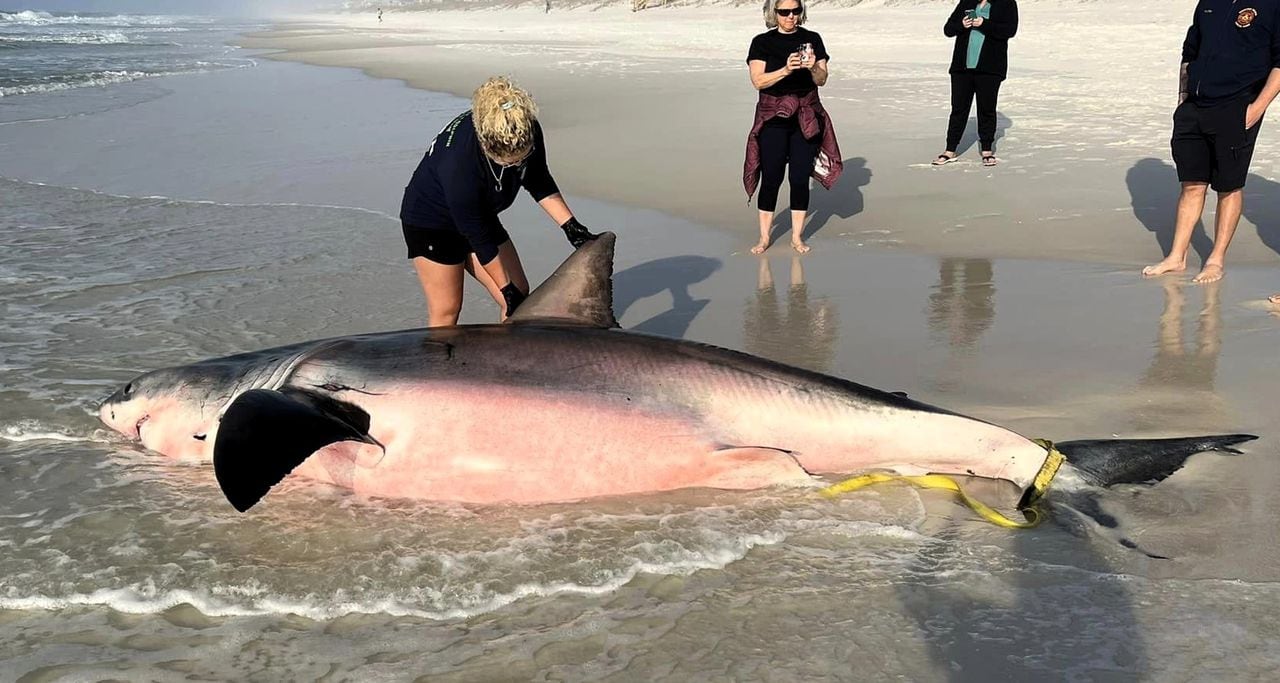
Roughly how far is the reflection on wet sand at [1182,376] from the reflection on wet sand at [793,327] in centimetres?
162

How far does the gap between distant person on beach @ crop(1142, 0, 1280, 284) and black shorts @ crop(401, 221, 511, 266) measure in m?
4.67

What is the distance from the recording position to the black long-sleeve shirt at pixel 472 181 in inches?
189

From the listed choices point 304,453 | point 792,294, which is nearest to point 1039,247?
point 792,294

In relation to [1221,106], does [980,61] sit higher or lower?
higher

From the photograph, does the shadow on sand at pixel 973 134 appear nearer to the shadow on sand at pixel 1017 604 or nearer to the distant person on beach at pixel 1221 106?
the distant person on beach at pixel 1221 106

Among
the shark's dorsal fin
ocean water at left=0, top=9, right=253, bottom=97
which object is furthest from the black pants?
ocean water at left=0, top=9, right=253, bottom=97

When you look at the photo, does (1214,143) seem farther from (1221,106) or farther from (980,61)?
(980,61)

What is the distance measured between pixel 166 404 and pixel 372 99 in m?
15.4

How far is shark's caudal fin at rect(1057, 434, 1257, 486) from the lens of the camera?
12.4 feet

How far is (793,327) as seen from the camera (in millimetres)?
6098

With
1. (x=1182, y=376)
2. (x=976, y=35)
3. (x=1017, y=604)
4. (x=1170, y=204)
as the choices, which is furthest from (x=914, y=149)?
(x=1017, y=604)

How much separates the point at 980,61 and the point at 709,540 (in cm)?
836

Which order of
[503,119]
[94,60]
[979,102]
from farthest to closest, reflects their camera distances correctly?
[94,60], [979,102], [503,119]

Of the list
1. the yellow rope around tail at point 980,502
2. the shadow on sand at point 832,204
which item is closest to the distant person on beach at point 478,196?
the yellow rope around tail at point 980,502
